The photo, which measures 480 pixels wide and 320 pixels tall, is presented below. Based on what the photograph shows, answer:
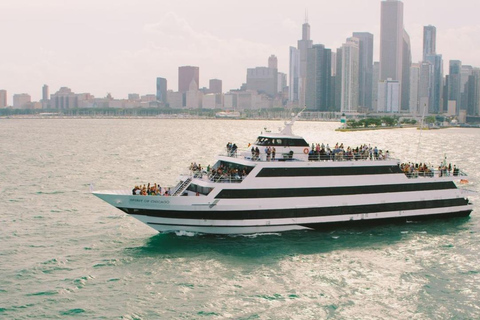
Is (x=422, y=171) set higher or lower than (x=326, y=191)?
higher

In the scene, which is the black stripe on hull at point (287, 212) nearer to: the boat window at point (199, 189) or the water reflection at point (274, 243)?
the water reflection at point (274, 243)

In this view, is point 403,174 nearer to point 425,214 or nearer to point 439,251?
point 425,214

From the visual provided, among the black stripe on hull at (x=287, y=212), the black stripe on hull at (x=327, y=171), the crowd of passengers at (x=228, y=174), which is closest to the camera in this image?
the black stripe on hull at (x=287, y=212)

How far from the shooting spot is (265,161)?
28.1m

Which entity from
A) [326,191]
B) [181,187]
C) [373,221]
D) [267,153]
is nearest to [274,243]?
[326,191]

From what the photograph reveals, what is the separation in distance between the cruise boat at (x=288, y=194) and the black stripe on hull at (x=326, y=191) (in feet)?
0.16

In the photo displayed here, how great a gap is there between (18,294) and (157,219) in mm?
7604

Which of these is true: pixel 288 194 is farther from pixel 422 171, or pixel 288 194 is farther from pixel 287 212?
pixel 422 171

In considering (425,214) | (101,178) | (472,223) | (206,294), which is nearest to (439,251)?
(425,214)

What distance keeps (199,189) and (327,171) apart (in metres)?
6.66

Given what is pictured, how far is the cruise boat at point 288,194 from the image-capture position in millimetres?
26250

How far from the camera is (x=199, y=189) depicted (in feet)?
89.9

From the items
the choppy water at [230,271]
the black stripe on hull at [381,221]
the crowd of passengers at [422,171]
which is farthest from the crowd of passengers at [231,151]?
the crowd of passengers at [422,171]

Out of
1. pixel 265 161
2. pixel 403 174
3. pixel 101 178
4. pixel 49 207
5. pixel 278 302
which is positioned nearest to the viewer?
pixel 278 302
